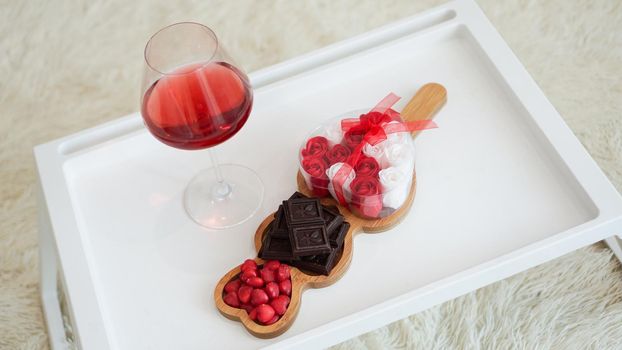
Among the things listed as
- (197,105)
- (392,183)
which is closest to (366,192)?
(392,183)

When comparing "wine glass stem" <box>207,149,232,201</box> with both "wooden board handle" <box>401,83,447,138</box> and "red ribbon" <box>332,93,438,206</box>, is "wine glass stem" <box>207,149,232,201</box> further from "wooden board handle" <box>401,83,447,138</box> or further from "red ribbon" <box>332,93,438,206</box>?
"wooden board handle" <box>401,83,447,138</box>

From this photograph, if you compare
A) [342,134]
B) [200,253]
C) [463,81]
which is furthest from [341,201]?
[463,81]

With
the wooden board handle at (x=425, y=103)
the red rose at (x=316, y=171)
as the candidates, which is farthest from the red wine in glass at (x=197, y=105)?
the wooden board handle at (x=425, y=103)

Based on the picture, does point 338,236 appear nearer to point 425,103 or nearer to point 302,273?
point 302,273

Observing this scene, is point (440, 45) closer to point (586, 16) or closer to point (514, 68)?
point (514, 68)

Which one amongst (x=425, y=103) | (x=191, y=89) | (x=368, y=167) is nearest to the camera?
(x=191, y=89)
